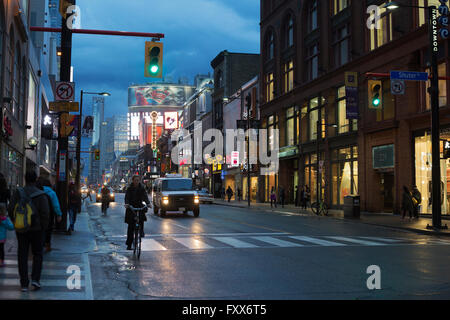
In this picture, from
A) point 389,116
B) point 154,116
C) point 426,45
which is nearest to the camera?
point 426,45

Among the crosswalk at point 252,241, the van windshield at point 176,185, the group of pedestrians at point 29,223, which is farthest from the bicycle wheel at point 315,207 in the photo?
the group of pedestrians at point 29,223

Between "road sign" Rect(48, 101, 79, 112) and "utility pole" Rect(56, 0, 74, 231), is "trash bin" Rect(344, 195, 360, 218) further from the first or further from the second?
"road sign" Rect(48, 101, 79, 112)

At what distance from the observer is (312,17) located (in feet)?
144

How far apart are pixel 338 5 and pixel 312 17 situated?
491 cm

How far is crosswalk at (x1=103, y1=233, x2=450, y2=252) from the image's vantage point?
46.6 ft

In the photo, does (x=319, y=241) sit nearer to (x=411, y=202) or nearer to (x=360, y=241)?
(x=360, y=241)

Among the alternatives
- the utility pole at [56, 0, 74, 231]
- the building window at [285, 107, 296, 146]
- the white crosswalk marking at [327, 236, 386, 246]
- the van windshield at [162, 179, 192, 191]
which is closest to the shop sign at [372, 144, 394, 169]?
the van windshield at [162, 179, 192, 191]

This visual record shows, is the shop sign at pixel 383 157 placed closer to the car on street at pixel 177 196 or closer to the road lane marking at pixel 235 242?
the car on street at pixel 177 196

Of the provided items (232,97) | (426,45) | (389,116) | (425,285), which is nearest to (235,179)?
(232,97)

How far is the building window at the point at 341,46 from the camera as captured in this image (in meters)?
37.5

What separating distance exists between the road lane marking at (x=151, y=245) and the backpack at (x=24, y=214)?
6416 millimetres
